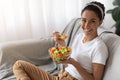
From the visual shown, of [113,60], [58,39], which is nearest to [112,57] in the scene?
[113,60]

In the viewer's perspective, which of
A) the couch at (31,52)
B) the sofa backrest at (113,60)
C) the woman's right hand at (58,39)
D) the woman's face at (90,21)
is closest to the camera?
the sofa backrest at (113,60)

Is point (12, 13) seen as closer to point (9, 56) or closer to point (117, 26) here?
point (9, 56)

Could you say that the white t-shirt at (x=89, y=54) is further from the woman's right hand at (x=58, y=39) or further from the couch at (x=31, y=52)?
the couch at (x=31, y=52)

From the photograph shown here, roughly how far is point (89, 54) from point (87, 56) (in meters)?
0.02

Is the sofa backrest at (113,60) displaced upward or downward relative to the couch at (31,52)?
upward

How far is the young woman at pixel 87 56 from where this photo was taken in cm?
125

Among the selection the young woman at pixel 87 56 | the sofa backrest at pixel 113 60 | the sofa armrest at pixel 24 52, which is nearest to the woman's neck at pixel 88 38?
the young woman at pixel 87 56

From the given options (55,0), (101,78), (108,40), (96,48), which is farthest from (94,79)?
(55,0)

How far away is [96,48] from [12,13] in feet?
4.17

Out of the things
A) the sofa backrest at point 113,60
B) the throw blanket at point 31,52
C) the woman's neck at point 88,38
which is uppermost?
the woman's neck at point 88,38

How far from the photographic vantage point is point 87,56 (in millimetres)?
1318

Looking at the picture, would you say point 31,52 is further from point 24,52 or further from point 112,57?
point 112,57

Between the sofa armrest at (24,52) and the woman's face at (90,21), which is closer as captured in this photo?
the woman's face at (90,21)

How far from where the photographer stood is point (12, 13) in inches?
88.0
